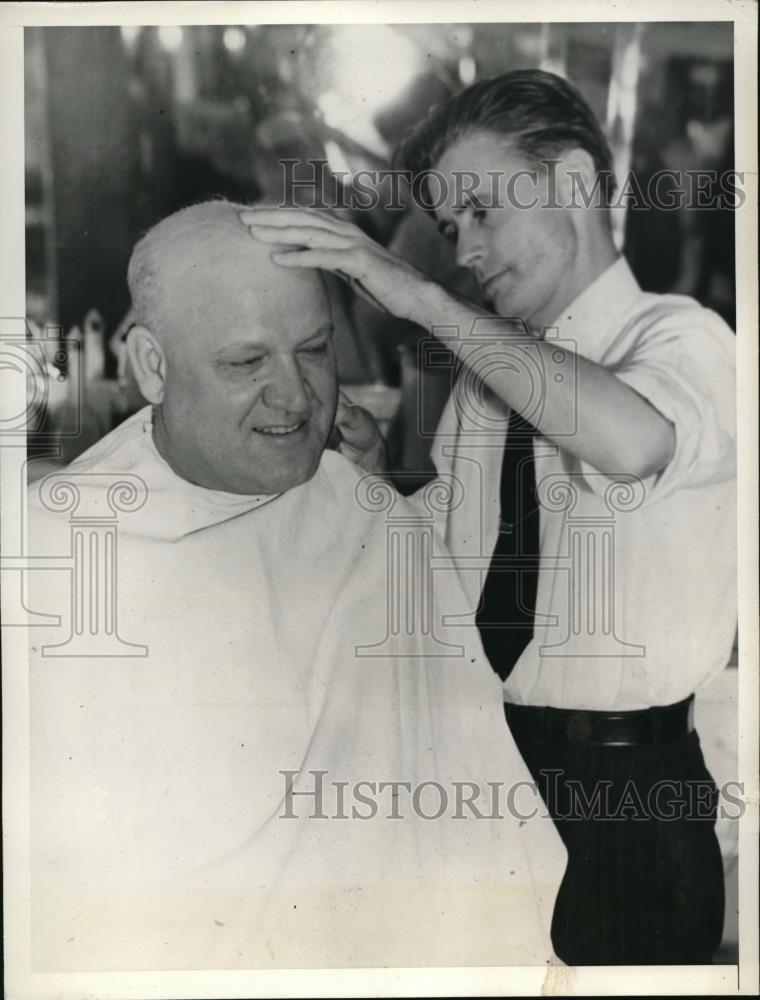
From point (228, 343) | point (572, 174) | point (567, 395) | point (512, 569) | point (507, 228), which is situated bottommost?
point (512, 569)

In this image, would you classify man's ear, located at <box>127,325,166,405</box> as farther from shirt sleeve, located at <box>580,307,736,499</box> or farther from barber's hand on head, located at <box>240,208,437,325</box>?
shirt sleeve, located at <box>580,307,736,499</box>

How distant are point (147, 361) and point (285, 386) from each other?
0.29m

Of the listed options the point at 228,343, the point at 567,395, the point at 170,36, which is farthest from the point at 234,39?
the point at 567,395

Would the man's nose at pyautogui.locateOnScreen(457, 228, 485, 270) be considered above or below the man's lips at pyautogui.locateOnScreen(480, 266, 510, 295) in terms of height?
above

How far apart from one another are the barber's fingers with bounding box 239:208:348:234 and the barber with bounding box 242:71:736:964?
0.04ft

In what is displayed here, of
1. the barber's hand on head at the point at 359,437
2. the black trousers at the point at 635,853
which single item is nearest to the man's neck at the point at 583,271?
A: the barber's hand on head at the point at 359,437

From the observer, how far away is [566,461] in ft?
6.75

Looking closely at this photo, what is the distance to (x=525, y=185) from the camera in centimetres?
206

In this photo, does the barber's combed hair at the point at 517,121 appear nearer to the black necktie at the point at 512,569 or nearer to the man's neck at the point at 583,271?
the man's neck at the point at 583,271

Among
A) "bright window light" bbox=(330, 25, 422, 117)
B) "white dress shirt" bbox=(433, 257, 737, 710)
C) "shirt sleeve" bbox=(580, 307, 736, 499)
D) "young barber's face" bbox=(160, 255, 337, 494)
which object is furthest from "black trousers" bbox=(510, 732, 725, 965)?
"bright window light" bbox=(330, 25, 422, 117)

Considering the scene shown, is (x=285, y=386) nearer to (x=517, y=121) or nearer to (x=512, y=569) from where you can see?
(x=512, y=569)

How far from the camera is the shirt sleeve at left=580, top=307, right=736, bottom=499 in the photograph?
204 cm

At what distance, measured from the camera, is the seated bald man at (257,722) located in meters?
2.06

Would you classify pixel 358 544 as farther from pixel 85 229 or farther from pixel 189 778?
pixel 85 229
